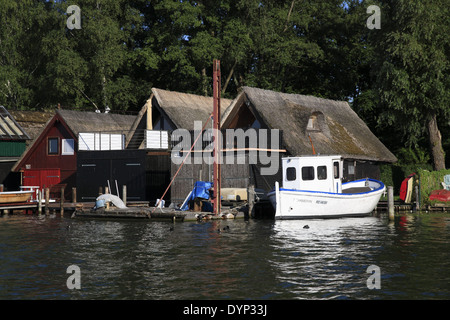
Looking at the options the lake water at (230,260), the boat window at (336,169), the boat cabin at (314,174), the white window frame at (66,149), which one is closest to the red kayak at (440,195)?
the lake water at (230,260)

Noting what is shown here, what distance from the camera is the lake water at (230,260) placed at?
15219 mm

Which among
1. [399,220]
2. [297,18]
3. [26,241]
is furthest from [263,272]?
[297,18]

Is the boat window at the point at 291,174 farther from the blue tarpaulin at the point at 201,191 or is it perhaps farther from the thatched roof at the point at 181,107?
the thatched roof at the point at 181,107

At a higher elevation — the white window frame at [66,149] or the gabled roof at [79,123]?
the gabled roof at [79,123]

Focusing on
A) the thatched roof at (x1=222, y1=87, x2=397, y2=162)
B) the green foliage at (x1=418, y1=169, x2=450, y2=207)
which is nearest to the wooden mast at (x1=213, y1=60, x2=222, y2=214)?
the thatched roof at (x1=222, y1=87, x2=397, y2=162)

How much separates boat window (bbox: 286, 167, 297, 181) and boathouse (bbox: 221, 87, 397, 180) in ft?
11.9

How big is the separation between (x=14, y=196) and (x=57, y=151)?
31.3ft

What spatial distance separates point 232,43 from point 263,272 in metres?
41.6

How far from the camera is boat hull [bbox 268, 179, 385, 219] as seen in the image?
31.0m

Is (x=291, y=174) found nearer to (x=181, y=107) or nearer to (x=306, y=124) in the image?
(x=306, y=124)

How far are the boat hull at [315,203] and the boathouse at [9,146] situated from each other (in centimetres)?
2851

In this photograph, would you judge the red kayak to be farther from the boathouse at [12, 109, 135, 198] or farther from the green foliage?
the boathouse at [12, 109, 135, 198]

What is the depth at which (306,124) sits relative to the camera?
4022 centimetres

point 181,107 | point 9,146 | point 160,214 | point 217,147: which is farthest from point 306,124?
point 9,146
